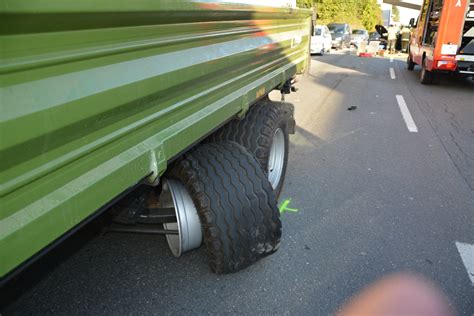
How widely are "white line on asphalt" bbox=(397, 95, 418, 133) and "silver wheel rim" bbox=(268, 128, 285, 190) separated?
363 cm

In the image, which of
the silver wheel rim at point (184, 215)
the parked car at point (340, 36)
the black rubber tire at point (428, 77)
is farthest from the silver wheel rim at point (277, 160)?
the parked car at point (340, 36)

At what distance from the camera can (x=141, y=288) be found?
8.62 feet

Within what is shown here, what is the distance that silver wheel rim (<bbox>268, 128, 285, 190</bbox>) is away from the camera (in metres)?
3.88

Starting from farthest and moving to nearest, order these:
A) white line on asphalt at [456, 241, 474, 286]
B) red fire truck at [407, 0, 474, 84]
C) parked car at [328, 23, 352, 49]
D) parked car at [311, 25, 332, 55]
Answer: parked car at [328, 23, 352, 49] → parked car at [311, 25, 332, 55] → red fire truck at [407, 0, 474, 84] → white line on asphalt at [456, 241, 474, 286]

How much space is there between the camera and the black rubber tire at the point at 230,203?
2.36 meters

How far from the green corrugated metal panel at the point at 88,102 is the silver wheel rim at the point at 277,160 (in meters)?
1.62

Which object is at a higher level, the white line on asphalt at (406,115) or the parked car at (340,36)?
the white line on asphalt at (406,115)

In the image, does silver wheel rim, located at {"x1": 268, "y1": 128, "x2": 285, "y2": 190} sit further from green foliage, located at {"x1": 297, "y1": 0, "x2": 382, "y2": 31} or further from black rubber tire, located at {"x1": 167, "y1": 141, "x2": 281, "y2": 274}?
green foliage, located at {"x1": 297, "y1": 0, "x2": 382, "y2": 31}

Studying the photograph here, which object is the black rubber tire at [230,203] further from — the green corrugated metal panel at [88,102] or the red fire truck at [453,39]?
the red fire truck at [453,39]

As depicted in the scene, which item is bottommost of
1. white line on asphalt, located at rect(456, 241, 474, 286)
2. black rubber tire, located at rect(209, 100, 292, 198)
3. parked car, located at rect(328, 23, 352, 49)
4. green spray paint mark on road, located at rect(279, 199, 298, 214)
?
parked car, located at rect(328, 23, 352, 49)

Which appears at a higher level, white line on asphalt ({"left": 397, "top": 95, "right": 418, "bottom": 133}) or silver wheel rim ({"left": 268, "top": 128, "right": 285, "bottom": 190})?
silver wheel rim ({"left": 268, "top": 128, "right": 285, "bottom": 190})

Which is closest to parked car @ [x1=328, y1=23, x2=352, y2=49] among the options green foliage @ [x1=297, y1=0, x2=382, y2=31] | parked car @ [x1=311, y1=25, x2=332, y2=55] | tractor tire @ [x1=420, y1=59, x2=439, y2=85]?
A: parked car @ [x1=311, y1=25, x2=332, y2=55]

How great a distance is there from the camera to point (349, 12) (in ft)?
132

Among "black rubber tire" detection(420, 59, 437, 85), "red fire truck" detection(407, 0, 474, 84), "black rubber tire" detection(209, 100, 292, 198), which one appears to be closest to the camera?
"black rubber tire" detection(209, 100, 292, 198)
